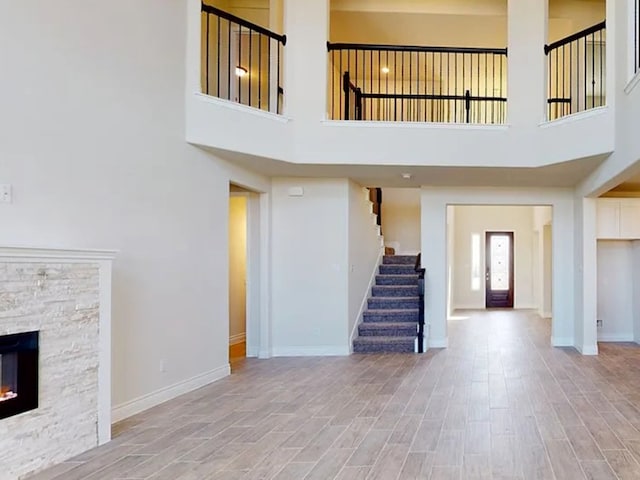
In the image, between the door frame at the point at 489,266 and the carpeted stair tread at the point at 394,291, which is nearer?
the carpeted stair tread at the point at 394,291

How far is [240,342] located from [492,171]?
177 inches

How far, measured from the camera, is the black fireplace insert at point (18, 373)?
2822 mm

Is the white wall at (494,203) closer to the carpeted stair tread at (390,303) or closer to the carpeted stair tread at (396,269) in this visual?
the carpeted stair tread at (390,303)

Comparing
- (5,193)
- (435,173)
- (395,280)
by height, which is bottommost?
(395,280)

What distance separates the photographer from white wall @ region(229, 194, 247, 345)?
24.9ft

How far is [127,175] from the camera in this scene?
4.09 metres

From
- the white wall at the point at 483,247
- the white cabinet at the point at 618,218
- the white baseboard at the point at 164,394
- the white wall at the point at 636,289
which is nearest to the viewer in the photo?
the white baseboard at the point at 164,394

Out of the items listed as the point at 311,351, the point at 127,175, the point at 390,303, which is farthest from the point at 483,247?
the point at 127,175

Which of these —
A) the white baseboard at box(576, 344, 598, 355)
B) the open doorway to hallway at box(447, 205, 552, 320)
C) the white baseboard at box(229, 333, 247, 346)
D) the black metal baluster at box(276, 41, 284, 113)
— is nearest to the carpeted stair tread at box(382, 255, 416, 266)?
the white baseboard at box(229, 333, 247, 346)

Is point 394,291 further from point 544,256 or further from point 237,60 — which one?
point 544,256

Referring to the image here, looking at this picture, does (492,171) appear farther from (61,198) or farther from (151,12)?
(61,198)

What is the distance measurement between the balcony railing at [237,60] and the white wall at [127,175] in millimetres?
880

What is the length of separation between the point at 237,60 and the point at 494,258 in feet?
31.6

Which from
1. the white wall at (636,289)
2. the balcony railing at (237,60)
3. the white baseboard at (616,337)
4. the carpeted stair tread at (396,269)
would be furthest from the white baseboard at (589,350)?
the balcony railing at (237,60)
